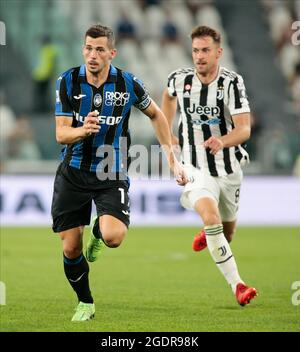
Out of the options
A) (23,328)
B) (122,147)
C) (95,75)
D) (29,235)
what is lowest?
(29,235)

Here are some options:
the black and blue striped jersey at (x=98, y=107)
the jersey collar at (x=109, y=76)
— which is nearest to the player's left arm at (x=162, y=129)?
the black and blue striped jersey at (x=98, y=107)

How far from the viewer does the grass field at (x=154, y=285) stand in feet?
22.4

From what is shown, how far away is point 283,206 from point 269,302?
8424mm

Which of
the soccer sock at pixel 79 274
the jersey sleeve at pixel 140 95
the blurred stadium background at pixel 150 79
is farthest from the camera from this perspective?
the blurred stadium background at pixel 150 79

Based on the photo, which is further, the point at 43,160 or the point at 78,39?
the point at 78,39

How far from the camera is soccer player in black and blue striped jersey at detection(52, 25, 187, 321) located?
699 cm

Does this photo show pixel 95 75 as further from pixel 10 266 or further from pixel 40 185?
pixel 40 185

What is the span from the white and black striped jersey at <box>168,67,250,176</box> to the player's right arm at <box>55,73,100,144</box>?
1597 mm

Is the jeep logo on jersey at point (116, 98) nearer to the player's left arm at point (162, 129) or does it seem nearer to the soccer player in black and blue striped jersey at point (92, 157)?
the soccer player in black and blue striped jersey at point (92, 157)

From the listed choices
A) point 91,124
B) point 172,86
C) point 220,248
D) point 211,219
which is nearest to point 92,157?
point 91,124

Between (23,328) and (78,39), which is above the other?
(78,39)

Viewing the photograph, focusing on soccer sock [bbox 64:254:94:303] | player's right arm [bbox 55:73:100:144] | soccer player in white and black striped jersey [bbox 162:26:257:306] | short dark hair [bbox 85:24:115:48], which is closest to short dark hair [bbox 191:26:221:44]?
soccer player in white and black striped jersey [bbox 162:26:257:306]

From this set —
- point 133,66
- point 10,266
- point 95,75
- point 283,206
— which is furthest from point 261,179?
Answer: point 95,75

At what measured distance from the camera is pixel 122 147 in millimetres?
7309
